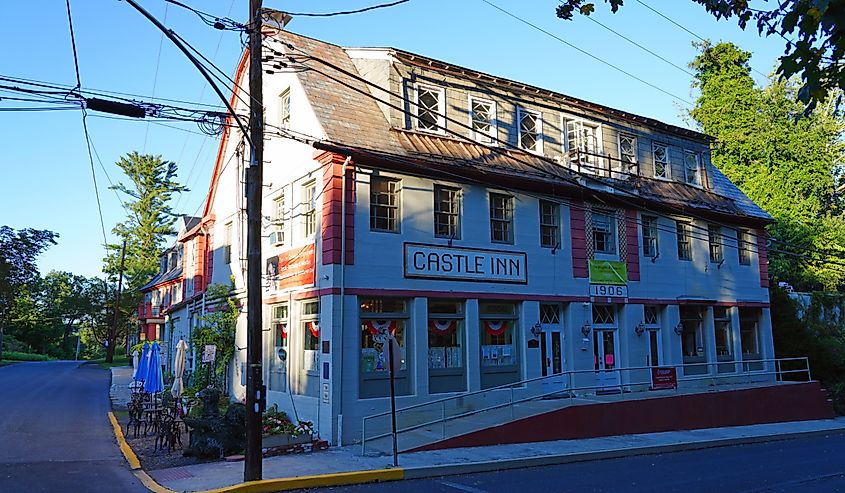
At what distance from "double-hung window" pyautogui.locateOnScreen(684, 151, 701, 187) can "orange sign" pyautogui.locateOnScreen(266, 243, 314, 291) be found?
15272 millimetres

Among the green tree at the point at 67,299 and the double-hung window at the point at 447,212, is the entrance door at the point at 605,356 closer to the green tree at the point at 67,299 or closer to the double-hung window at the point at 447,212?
the double-hung window at the point at 447,212

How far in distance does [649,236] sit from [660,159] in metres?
3.36

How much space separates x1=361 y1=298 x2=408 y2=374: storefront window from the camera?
53.5 feet

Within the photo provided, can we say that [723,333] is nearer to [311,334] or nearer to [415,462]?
[311,334]

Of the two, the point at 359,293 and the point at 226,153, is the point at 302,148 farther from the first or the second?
the point at 226,153

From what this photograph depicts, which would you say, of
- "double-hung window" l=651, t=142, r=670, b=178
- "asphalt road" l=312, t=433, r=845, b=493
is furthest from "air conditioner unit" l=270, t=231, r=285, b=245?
"double-hung window" l=651, t=142, r=670, b=178

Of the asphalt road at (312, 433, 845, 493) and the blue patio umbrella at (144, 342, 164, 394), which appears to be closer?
the asphalt road at (312, 433, 845, 493)

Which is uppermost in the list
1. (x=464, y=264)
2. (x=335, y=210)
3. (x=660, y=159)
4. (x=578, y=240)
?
(x=660, y=159)

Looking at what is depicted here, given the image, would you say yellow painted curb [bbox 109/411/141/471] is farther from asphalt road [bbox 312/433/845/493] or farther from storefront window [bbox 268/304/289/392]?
asphalt road [bbox 312/433/845/493]

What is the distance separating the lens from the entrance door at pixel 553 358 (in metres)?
19.5

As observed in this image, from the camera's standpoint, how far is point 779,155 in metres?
37.0

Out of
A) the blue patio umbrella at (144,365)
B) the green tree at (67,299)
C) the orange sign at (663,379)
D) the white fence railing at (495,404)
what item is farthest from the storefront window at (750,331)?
the green tree at (67,299)

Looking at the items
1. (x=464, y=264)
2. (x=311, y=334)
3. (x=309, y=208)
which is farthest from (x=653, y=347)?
(x=309, y=208)

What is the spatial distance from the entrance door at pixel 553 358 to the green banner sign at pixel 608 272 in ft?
6.92
